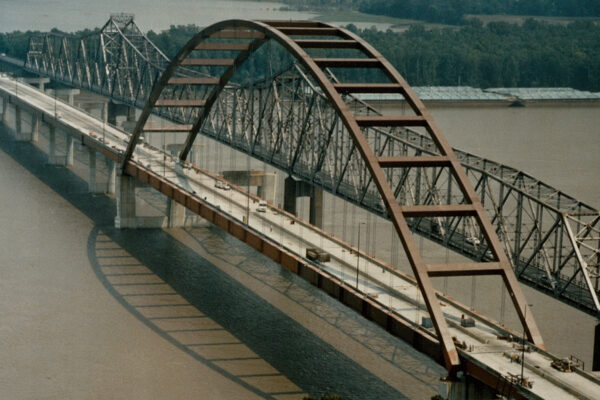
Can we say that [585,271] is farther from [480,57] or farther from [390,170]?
[480,57]

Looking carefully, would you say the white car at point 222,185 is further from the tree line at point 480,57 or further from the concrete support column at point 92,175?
the tree line at point 480,57

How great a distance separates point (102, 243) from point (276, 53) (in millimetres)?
86045

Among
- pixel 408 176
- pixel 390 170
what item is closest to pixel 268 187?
pixel 390 170

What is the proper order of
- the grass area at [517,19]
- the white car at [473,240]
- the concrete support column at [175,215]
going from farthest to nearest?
the grass area at [517,19] → the concrete support column at [175,215] → the white car at [473,240]

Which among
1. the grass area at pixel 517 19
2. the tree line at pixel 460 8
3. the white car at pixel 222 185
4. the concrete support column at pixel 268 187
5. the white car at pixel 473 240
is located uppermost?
the tree line at pixel 460 8

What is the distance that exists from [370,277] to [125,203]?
24.3 metres

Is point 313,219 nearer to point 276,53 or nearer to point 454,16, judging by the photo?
point 276,53

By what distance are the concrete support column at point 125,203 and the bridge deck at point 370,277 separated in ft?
3.80

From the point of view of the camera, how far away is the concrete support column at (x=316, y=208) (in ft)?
183

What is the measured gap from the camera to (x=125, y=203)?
2381 inches

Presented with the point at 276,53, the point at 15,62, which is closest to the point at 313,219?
the point at 276,53

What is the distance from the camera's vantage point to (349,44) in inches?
1773

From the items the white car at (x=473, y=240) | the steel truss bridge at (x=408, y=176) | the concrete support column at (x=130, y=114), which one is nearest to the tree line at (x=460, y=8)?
the concrete support column at (x=130, y=114)

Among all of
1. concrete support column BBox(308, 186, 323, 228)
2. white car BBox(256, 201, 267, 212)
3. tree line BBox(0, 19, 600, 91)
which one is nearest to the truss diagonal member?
white car BBox(256, 201, 267, 212)
